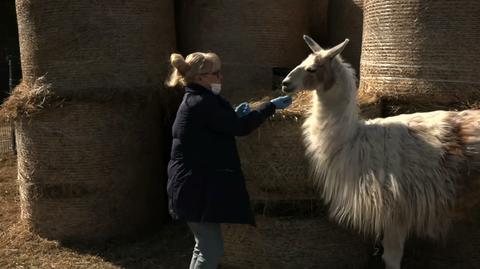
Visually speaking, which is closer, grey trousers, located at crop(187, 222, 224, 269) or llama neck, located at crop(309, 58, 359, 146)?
grey trousers, located at crop(187, 222, 224, 269)

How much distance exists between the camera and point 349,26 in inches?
182

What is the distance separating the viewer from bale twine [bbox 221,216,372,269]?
3.45m

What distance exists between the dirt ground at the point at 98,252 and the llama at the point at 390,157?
1754 millimetres

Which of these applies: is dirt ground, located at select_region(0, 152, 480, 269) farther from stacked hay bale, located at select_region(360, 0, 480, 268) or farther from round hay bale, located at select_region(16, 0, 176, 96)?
round hay bale, located at select_region(16, 0, 176, 96)

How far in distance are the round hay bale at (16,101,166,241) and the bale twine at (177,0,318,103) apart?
0.82 meters

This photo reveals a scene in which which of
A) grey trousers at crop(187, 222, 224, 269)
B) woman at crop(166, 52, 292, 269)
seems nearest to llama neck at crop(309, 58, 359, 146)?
woman at crop(166, 52, 292, 269)

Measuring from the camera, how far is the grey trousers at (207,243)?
260cm

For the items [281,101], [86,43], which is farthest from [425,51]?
[86,43]

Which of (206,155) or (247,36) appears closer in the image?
(206,155)

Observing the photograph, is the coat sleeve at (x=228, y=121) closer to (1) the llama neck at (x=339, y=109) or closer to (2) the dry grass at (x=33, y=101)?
(1) the llama neck at (x=339, y=109)

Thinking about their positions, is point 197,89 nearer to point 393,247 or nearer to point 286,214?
point 286,214

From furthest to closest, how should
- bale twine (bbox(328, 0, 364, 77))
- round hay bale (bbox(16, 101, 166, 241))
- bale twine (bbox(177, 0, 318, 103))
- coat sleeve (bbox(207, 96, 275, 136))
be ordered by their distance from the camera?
bale twine (bbox(328, 0, 364, 77)), bale twine (bbox(177, 0, 318, 103)), round hay bale (bbox(16, 101, 166, 241)), coat sleeve (bbox(207, 96, 275, 136))

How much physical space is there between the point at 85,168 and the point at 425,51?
9.98 feet

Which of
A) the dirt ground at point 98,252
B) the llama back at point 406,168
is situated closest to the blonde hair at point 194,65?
the llama back at point 406,168
